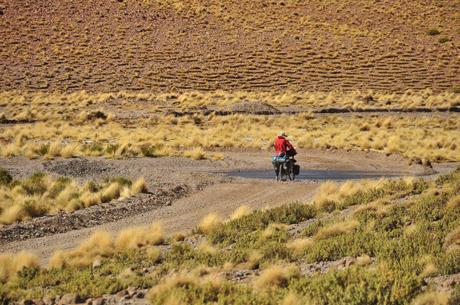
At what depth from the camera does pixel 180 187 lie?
20609mm

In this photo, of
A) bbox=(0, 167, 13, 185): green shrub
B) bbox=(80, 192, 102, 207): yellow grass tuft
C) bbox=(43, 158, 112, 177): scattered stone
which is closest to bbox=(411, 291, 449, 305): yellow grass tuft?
bbox=(80, 192, 102, 207): yellow grass tuft

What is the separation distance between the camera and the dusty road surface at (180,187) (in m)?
15.0

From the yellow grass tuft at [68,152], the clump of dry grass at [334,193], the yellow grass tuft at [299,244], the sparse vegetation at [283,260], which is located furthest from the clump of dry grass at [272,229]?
the yellow grass tuft at [68,152]

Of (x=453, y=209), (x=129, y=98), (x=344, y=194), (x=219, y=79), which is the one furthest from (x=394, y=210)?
(x=219, y=79)

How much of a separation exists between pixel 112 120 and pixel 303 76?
86.9ft

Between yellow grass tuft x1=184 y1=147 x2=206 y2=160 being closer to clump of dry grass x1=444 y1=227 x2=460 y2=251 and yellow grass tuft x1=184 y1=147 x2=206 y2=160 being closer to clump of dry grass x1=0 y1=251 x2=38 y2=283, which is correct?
clump of dry grass x1=0 y1=251 x2=38 y2=283

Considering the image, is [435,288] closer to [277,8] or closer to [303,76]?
[303,76]

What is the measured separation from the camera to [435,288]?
868cm

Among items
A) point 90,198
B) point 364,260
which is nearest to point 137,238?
point 364,260

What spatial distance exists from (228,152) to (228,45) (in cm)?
4316

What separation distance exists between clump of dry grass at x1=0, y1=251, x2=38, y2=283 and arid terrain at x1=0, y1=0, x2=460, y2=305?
4 cm

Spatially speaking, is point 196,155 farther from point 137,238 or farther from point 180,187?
point 137,238

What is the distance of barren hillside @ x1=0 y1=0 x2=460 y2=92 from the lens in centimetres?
6669

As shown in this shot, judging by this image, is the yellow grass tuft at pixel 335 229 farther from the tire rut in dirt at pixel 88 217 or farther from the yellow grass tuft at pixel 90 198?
the yellow grass tuft at pixel 90 198
